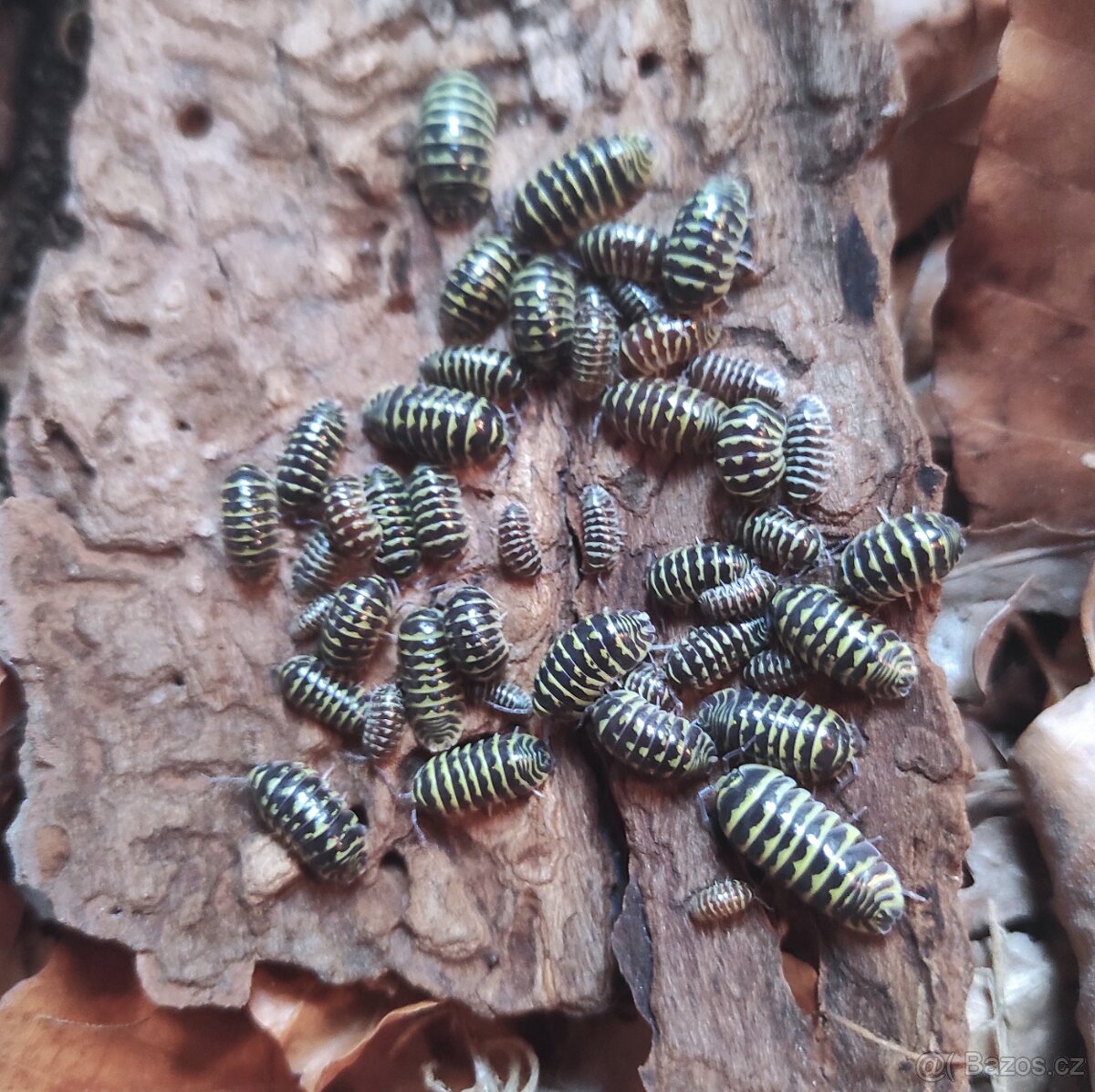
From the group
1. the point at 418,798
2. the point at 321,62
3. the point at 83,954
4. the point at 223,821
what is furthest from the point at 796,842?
the point at 321,62

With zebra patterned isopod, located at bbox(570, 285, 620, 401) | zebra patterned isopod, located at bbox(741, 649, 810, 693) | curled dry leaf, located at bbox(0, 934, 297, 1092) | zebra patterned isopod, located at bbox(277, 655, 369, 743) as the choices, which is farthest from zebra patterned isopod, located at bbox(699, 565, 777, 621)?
curled dry leaf, located at bbox(0, 934, 297, 1092)

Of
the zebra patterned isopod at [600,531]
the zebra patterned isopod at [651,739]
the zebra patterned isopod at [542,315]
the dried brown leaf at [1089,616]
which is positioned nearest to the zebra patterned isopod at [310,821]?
the zebra patterned isopod at [651,739]

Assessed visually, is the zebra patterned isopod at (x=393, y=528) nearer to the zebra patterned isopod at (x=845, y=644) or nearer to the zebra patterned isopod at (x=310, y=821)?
the zebra patterned isopod at (x=310, y=821)

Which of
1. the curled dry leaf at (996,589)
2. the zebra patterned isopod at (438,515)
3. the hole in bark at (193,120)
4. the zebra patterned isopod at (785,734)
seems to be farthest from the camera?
the curled dry leaf at (996,589)

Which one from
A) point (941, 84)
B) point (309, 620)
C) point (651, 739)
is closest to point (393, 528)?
point (309, 620)

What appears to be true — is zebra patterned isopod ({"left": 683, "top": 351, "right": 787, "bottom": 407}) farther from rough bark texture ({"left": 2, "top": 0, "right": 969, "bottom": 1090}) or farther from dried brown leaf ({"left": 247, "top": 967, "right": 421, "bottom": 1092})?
dried brown leaf ({"left": 247, "top": 967, "right": 421, "bottom": 1092})

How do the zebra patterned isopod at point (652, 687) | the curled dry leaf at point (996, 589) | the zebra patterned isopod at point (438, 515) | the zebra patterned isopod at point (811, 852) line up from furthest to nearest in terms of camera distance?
1. the curled dry leaf at point (996, 589)
2. the zebra patterned isopod at point (438, 515)
3. the zebra patterned isopod at point (652, 687)
4. the zebra patterned isopod at point (811, 852)

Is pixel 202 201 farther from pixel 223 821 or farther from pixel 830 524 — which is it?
pixel 830 524
